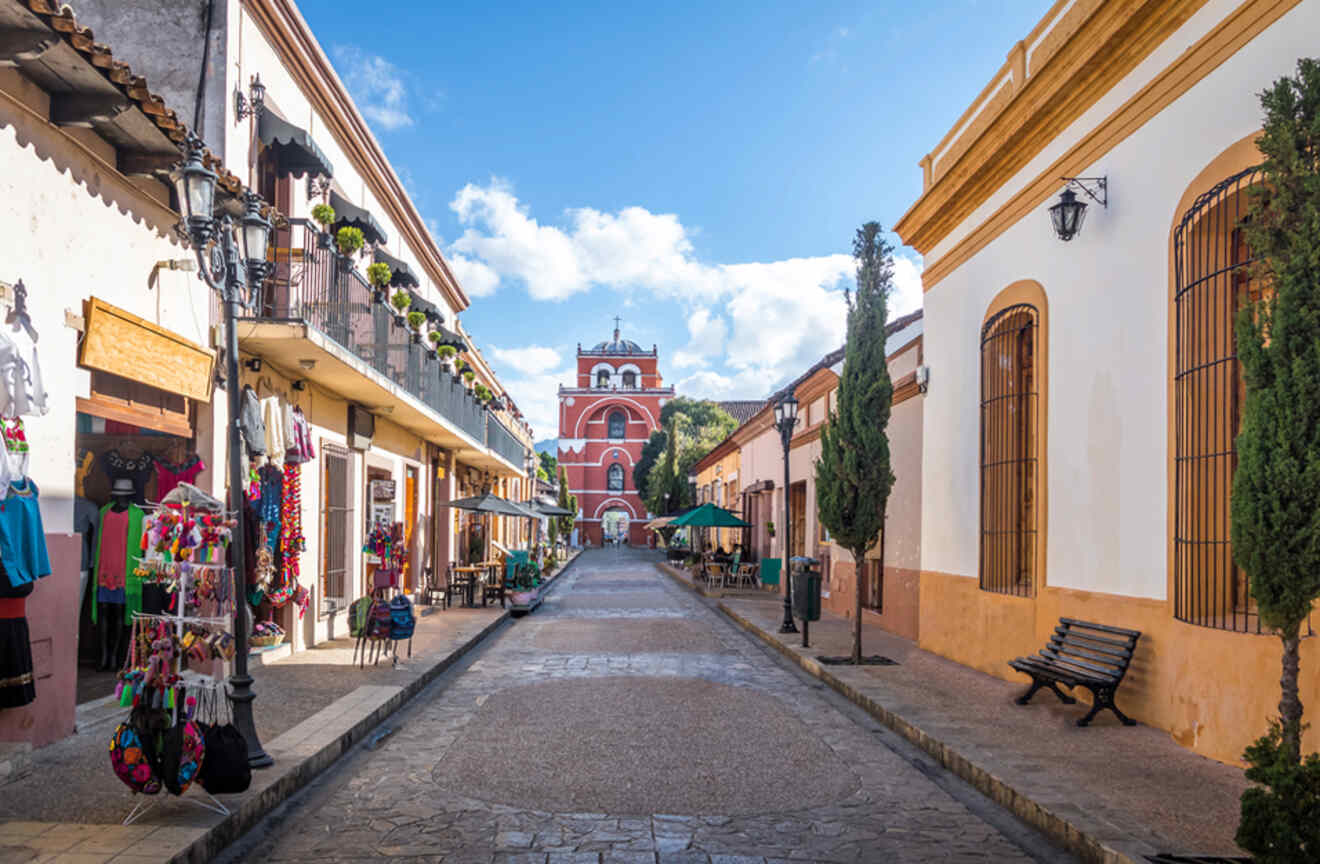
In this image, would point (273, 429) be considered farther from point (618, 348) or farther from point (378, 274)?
point (618, 348)

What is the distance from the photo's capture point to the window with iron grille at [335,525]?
44.2 ft

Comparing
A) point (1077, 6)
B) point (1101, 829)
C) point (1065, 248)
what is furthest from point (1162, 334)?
point (1101, 829)

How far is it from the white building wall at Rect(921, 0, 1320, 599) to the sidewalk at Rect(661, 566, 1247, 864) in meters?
1.34

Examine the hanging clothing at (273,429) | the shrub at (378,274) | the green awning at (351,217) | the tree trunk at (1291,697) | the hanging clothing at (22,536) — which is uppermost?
the green awning at (351,217)

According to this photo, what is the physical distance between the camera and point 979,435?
11711mm

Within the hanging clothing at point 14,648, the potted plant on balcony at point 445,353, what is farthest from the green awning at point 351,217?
the hanging clothing at point 14,648

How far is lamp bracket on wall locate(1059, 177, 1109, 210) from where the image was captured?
29.4ft

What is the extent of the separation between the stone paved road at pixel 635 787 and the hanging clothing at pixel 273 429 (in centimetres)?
302

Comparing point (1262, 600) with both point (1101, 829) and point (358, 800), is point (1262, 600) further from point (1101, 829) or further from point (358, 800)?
point (358, 800)

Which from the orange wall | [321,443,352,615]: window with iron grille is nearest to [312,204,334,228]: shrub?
[321,443,352,615]: window with iron grille

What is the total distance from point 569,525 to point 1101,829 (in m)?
59.3

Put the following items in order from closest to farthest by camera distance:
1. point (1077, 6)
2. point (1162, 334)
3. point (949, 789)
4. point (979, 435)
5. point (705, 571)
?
point (949, 789) → point (1162, 334) → point (1077, 6) → point (979, 435) → point (705, 571)

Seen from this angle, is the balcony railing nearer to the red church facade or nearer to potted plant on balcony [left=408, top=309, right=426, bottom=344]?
potted plant on balcony [left=408, top=309, right=426, bottom=344]

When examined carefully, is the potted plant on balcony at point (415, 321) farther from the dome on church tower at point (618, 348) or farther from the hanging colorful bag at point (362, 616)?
the dome on church tower at point (618, 348)
